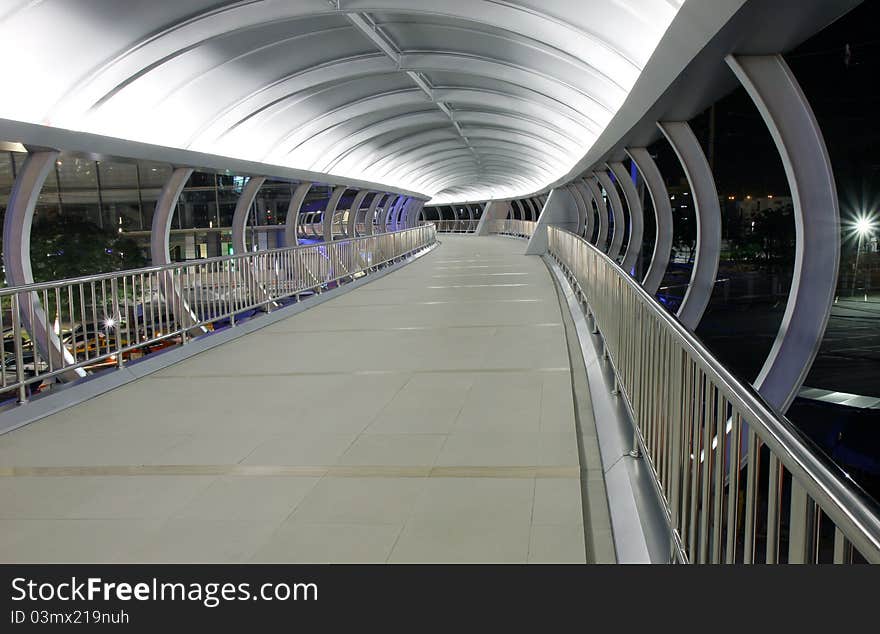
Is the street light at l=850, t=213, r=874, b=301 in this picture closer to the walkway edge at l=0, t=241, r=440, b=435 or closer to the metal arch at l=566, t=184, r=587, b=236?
the walkway edge at l=0, t=241, r=440, b=435

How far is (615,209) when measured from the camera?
22281 mm

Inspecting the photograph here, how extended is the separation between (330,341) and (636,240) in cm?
1101

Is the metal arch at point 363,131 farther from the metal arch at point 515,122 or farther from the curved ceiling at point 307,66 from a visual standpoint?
the metal arch at point 515,122

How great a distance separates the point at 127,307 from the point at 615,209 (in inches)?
655

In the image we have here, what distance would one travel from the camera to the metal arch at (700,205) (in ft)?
32.9

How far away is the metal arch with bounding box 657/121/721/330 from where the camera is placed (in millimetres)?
10016

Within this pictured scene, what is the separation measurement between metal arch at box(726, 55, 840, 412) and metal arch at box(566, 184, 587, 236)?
23.1m

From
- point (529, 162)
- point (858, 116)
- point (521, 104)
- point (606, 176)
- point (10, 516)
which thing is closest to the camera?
point (10, 516)

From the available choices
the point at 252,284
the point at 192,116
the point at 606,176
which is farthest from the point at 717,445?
the point at 606,176

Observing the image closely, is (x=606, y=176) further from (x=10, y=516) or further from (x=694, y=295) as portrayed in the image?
(x=10, y=516)

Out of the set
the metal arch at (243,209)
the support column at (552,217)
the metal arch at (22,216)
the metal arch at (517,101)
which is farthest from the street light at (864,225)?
the support column at (552,217)

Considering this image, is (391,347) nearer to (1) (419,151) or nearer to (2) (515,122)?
(2) (515,122)

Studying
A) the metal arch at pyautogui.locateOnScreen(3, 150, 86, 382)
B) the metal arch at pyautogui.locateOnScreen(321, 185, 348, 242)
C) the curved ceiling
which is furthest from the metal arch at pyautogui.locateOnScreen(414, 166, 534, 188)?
the metal arch at pyautogui.locateOnScreen(3, 150, 86, 382)

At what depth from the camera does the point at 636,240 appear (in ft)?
60.6
